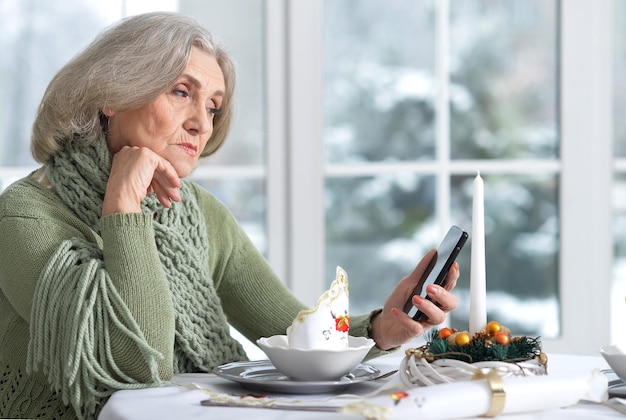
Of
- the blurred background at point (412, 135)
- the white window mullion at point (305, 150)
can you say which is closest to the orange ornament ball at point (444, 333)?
the blurred background at point (412, 135)

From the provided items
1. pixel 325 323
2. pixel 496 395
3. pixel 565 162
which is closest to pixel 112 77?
pixel 325 323

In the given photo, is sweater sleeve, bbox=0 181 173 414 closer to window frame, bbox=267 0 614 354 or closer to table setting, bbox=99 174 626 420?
table setting, bbox=99 174 626 420

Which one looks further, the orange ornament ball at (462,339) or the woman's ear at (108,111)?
the woman's ear at (108,111)

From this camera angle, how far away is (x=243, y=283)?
1828 mm

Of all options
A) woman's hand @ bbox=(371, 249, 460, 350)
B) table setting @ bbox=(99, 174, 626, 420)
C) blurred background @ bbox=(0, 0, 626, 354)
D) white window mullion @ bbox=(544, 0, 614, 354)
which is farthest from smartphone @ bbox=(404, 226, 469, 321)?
white window mullion @ bbox=(544, 0, 614, 354)

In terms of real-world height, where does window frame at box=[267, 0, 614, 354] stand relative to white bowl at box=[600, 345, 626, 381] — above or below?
above

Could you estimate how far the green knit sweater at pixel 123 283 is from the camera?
137cm

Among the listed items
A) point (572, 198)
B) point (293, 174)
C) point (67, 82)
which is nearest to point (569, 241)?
point (572, 198)

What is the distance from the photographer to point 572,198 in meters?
2.78

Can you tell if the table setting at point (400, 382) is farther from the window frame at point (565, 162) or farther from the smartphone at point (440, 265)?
the window frame at point (565, 162)

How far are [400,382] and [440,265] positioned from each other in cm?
24

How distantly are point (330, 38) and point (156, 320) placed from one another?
5.99 ft

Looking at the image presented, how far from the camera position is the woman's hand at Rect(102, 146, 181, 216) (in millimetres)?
1449

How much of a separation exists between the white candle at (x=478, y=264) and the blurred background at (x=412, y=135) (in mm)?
1306
